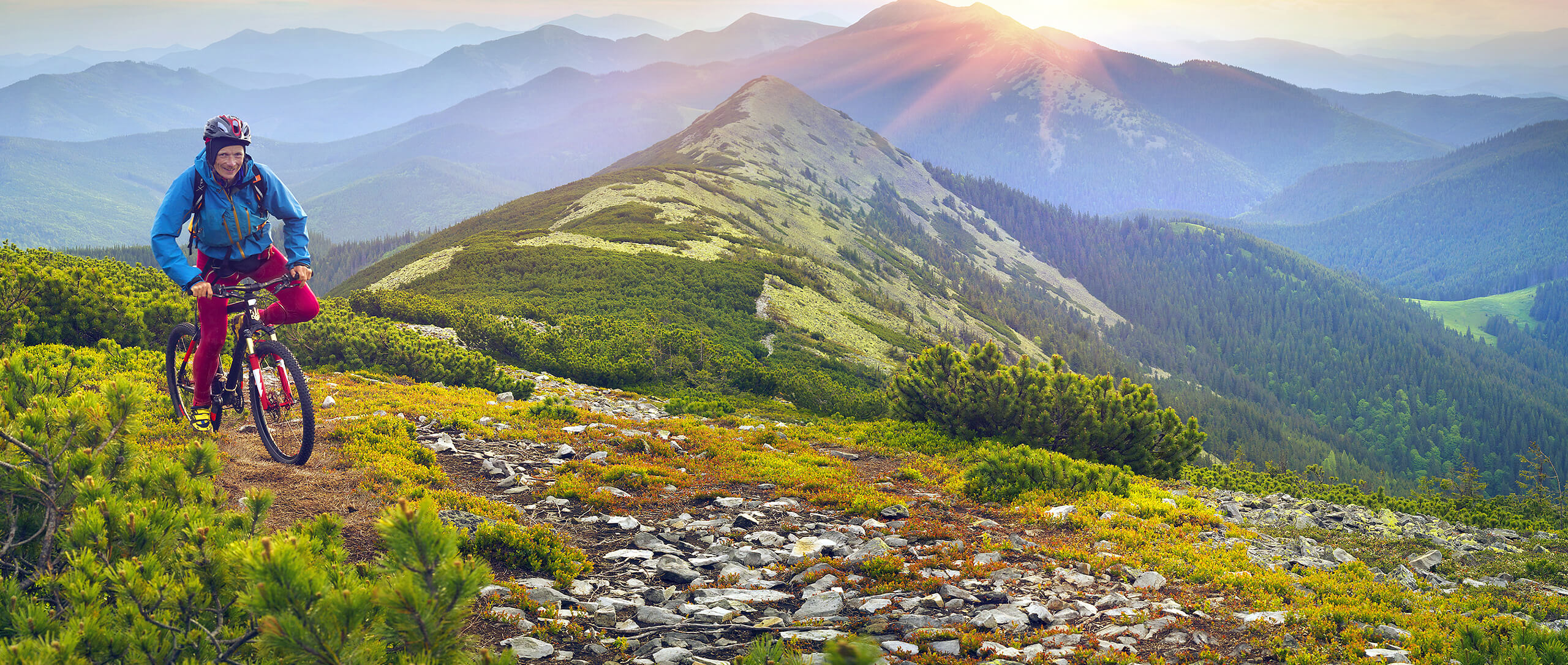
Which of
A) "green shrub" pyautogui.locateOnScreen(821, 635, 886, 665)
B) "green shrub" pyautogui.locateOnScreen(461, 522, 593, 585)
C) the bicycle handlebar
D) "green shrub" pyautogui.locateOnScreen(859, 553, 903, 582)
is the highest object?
the bicycle handlebar

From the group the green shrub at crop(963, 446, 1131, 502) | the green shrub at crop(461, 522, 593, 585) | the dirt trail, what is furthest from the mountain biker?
the green shrub at crop(963, 446, 1131, 502)

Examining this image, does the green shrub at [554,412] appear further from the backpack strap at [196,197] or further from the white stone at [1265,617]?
the white stone at [1265,617]

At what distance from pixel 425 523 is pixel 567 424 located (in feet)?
39.3

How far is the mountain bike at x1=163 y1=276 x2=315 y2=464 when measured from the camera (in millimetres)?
9109

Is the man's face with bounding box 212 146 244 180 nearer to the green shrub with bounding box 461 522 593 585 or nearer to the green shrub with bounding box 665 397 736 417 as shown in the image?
the green shrub with bounding box 461 522 593 585

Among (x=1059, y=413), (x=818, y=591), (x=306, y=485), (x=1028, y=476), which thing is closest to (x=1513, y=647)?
(x=818, y=591)

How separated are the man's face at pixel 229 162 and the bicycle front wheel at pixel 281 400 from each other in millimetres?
2153

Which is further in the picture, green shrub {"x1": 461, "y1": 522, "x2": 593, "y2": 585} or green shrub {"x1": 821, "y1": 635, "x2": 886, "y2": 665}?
green shrub {"x1": 461, "y1": 522, "x2": 593, "y2": 585}

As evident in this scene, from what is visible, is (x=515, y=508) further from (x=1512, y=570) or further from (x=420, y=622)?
(x=1512, y=570)

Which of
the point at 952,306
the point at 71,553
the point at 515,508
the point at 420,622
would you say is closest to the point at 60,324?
the point at 515,508

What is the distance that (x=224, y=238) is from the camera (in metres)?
8.65

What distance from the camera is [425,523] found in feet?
10.9

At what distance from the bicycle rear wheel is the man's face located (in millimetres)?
2540

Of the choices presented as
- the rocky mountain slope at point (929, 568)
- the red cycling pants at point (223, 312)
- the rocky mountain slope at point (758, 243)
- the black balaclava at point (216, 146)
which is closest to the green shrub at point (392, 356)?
the rocky mountain slope at point (929, 568)
